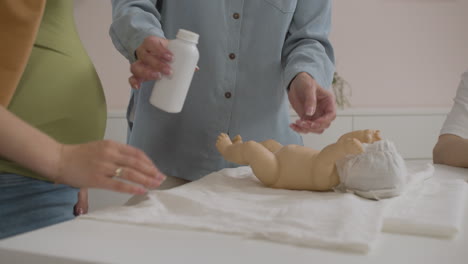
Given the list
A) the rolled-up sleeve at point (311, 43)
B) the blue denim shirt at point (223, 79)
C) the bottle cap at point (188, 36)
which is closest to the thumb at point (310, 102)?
the rolled-up sleeve at point (311, 43)

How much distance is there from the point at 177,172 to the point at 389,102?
2370 millimetres

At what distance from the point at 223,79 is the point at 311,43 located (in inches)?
9.8

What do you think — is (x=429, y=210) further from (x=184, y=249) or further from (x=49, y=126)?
(x=49, y=126)

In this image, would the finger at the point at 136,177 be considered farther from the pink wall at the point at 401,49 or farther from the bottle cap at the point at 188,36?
the pink wall at the point at 401,49

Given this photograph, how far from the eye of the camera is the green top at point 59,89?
3.46 feet

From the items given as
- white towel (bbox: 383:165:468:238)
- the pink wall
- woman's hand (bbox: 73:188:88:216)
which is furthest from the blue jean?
the pink wall

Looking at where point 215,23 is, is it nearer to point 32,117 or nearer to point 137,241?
point 32,117

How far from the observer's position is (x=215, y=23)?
135 centimetres

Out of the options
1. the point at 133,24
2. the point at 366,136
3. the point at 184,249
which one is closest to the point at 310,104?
the point at 366,136

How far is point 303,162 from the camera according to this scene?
101 cm

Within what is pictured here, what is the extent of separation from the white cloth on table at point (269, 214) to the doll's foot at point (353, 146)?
3.4 inches

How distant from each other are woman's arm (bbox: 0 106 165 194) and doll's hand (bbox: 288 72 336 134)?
0.40m

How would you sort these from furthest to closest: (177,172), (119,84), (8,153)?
1. (119,84)
2. (177,172)
3. (8,153)

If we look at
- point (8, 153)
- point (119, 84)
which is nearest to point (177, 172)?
point (8, 153)
